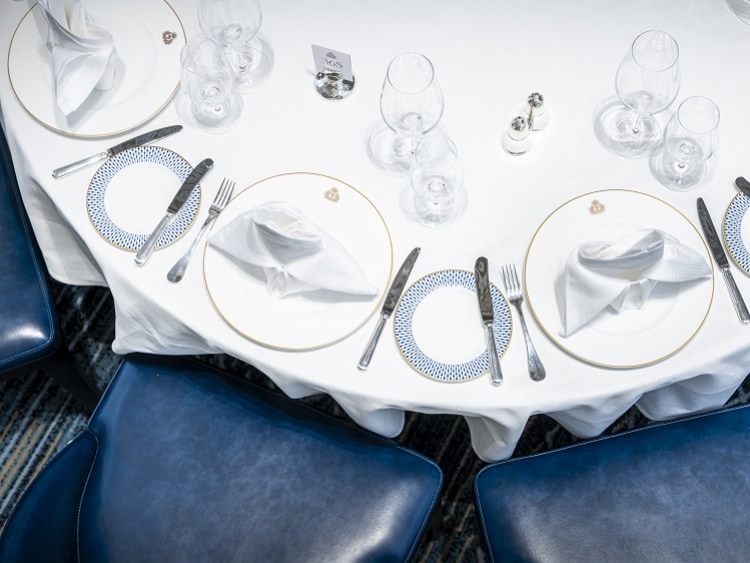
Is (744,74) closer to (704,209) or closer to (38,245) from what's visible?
(704,209)

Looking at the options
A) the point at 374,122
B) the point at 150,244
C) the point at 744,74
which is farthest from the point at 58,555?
the point at 744,74

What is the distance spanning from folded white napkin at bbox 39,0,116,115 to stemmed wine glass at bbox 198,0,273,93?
0.67 ft

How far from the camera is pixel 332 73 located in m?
1.51

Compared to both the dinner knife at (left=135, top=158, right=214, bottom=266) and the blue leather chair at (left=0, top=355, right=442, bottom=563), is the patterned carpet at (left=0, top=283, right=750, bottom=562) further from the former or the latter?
the dinner knife at (left=135, top=158, right=214, bottom=266)

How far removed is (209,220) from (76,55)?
0.42 m

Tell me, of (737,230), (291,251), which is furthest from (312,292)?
(737,230)

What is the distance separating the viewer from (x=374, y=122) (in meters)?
1.50

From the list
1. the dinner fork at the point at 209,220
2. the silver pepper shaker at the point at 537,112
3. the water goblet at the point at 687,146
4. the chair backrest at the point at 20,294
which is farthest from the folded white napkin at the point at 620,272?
the chair backrest at the point at 20,294

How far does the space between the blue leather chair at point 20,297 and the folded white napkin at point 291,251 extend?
0.69m

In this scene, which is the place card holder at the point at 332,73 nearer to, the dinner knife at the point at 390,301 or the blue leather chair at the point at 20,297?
the dinner knife at the point at 390,301

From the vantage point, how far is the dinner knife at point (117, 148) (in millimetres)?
1489

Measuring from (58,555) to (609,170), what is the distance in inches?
49.0

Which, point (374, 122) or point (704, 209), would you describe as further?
point (374, 122)

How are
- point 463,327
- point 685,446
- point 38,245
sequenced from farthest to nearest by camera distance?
1. point 38,245
2. point 685,446
3. point 463,327
